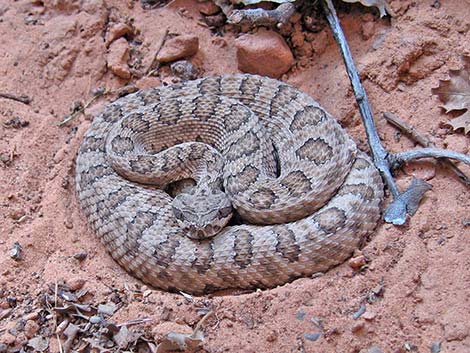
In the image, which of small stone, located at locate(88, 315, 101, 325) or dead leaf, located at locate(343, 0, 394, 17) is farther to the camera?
dead leaf, located at locate(343, 0, 394, 17)

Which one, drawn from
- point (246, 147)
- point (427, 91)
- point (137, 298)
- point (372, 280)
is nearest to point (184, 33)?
point (246, 147)

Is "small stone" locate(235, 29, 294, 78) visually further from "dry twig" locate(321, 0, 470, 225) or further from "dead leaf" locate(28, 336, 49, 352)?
"dead leaf" locate(28, 336, 49, 352)

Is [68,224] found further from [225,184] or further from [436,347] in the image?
[436,347]

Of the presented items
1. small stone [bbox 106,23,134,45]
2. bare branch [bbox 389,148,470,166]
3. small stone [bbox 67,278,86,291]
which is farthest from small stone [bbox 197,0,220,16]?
small stone [bbox 67,278,86,291]

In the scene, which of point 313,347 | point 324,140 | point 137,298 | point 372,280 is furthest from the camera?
point 324,140

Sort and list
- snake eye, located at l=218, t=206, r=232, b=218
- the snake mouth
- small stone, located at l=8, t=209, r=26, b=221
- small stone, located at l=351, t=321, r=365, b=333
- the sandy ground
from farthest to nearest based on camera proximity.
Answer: small stone, located at l=8, t=209, r=26, b=221 → snake eye, located at l=218, t=206, r=232, b=218 → the snake mouth → the sandy ground → small stone, located at l=351, t=321, r=365, b=333

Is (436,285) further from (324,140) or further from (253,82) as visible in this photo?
(253,82)

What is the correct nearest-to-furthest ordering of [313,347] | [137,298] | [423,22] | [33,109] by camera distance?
[313,347] < [137,298] < [423,22] < [33,109]
